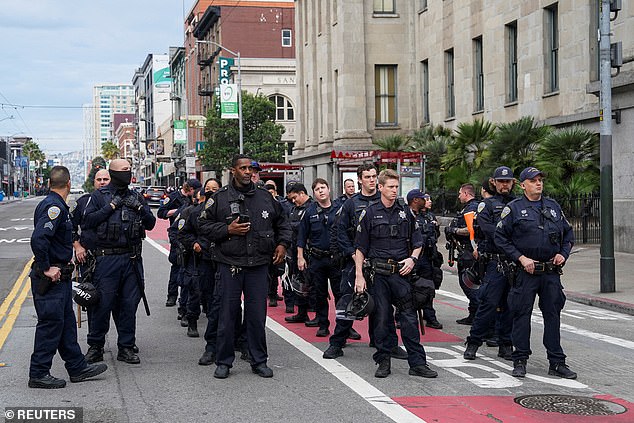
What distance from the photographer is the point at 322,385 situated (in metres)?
7.98

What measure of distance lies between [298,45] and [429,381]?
40.7 metres

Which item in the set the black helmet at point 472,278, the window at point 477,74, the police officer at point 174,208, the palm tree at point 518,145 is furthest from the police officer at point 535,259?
the window at point 477,74

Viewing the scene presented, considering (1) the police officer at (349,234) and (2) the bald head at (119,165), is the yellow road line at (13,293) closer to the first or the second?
(2) the bald head at (119,165)

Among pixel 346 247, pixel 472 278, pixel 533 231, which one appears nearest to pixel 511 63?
pixel 472 278

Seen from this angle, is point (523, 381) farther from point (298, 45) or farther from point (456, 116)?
point (298, 45)

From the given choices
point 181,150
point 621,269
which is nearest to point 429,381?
point 621,269

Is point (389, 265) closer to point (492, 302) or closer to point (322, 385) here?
point (322, 385)

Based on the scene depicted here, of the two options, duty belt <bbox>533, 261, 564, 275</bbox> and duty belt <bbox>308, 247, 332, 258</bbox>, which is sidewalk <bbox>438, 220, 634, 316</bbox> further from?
duty belt <bbox>533, 261, 564, 275</bbox>

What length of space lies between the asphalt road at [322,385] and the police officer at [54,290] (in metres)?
0.19

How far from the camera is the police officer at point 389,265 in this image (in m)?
8.33

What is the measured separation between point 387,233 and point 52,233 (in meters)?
3.25

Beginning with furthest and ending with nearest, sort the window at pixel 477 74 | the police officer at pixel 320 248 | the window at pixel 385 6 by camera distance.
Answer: the window at pixel 385 6, the window at pixel 477 74, the police officer at pixel 320 248

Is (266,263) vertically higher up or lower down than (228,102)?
lower down

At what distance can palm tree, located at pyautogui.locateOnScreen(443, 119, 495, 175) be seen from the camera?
26438mm
